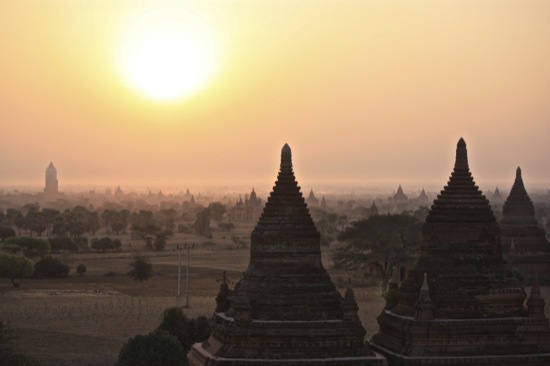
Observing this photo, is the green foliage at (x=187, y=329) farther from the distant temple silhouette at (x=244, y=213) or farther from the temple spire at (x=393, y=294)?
the distant temple silhouette at (x=244, y=213)

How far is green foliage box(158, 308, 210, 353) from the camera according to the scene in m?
33.5

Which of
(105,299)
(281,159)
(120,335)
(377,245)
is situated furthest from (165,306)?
(281,159)

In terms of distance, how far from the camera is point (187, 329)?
33.8 m

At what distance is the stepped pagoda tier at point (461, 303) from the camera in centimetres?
2041

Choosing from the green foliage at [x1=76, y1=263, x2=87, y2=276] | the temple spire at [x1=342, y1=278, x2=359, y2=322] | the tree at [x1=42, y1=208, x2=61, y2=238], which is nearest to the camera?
the temple spire at [x1=342, y1=278, x2=359, y2=322]

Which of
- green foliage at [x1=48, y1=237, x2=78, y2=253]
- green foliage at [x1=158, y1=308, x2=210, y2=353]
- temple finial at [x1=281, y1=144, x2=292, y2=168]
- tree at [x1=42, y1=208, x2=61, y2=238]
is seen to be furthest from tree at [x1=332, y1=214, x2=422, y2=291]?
tree at [x1=42, y1=208, x2=61, y2=238]

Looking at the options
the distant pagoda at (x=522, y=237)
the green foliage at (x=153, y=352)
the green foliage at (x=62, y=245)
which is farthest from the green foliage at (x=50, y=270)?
the green foliage at (x=153, y=352)

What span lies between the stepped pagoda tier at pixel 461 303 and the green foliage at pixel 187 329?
12452 mm

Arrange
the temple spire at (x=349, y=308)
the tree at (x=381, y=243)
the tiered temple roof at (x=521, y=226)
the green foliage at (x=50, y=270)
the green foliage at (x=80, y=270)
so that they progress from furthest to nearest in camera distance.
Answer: the green foliage at (x=80, y=270) < the green foliage at (x=50, y=270) < the tree at (x=381, y=243) < the tiered temple roof at (x=521, y=226) < the temple spire at (x=349, y=308)

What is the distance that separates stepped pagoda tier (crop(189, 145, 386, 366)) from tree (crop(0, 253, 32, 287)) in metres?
41.5

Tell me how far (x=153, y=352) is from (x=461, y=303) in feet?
33.6

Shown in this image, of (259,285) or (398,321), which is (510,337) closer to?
(398,321)

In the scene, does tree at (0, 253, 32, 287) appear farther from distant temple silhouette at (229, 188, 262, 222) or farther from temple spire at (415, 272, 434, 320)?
distant temple silhouette at (229, 188, 262, 222)

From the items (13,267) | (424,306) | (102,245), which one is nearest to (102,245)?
(102,245)
